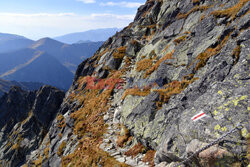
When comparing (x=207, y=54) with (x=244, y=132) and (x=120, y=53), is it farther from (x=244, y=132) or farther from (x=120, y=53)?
(x=120, y=53)

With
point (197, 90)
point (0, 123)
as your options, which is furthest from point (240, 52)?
point (0, 123)

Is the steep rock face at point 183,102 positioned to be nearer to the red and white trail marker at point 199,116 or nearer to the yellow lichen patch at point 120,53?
the red and white trail marker at point 199,116

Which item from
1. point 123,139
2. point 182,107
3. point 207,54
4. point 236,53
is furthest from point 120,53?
point 236,53

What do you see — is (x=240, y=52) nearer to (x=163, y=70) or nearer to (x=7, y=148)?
(x=163, y=70)

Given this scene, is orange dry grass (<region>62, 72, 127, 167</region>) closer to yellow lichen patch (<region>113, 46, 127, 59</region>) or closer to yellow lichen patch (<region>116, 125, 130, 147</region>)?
yellow lichen patch (<region>116, 125, 130, 147</region>)

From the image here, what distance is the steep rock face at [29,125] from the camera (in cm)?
5544

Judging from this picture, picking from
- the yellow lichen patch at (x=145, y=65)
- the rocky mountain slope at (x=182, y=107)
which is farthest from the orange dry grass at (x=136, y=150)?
the yellow lichen patch at (x=145, y=65)

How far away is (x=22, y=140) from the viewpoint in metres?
62.9

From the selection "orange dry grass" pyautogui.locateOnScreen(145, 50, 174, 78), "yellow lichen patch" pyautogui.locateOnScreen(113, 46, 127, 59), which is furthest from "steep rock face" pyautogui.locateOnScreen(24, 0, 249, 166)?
"yellow lichen patch" pyautogui.locateOnScreen(113, 46, 127, 59)

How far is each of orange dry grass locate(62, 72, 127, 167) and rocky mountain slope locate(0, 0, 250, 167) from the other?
0.11m

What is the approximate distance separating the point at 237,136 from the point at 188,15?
91.8 feet

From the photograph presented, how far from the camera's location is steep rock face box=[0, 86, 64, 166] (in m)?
55.4

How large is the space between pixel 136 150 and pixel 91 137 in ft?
30.2

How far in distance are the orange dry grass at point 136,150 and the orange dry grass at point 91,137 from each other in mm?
1463
